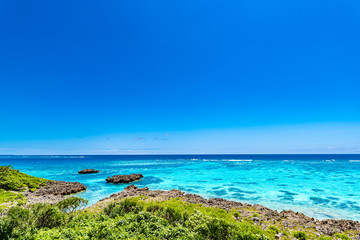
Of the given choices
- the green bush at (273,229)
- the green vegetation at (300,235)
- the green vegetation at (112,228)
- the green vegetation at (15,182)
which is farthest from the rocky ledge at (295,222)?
the green vegetation at (15,182)

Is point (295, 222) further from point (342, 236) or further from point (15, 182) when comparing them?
point (15, 182)

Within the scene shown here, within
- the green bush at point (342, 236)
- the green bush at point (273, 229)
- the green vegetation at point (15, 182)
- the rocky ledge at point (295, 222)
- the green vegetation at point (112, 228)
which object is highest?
the green vegetation at point (112, 228)

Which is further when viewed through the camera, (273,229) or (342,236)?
(273,229)

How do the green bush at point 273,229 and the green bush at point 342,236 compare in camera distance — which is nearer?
the green bush at point 342,236

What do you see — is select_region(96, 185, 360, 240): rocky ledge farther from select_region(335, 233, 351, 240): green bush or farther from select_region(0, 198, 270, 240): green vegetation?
select_region(0, 198, 270, 240): green vegetation

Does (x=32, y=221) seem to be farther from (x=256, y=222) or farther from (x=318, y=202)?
(x=318, y=202)

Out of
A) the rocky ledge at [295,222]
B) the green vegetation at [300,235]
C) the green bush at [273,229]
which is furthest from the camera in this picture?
the rocky ledge at [295,222]

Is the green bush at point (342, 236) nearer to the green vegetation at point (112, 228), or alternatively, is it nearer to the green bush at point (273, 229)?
the green bush at point (273, 229)

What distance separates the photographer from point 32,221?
8891 millimetres

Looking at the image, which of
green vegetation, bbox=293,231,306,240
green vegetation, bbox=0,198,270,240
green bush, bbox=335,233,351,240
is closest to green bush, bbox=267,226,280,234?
green vegetation, bbox=293,231,306,240

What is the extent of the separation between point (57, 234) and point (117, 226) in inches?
101

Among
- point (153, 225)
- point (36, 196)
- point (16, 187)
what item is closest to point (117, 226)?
point (153, 225)

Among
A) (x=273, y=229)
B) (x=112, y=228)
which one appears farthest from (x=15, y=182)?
(x=273, y=229)

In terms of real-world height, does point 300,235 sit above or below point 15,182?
below
